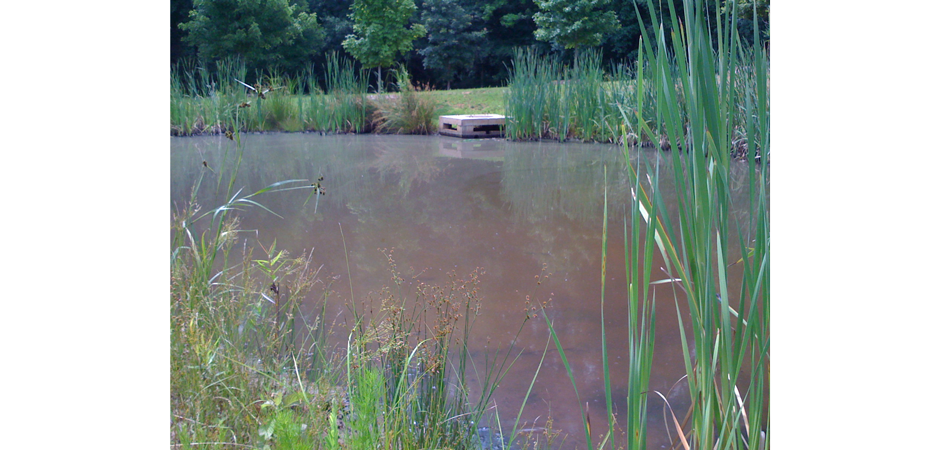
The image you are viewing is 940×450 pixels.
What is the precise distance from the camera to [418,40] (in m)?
16.6

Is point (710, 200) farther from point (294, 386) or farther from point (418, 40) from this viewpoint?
point (418, 40)

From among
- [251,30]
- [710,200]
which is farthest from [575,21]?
[710,200]

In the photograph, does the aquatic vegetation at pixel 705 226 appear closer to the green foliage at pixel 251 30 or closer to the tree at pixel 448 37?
the green foliage at pixel 251 30

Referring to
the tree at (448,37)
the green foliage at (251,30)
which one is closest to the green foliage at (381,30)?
the tree at (448,37)

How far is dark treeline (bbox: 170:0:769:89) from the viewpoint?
13422 mm

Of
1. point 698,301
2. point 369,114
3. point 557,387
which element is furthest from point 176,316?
point 369,114

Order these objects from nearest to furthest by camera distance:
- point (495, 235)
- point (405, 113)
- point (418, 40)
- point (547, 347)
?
point (547, 347) < point (495, 235) < point (405, 113) < point (418, 40)

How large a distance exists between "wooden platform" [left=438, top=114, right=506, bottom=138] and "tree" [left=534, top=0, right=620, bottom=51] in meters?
6.09

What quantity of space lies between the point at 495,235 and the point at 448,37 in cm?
1298

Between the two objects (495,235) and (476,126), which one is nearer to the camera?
(495,235)

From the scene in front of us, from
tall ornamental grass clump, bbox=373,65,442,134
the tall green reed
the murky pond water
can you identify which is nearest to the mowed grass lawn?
tall ornamental grass clump, bbox=373,65,442,134

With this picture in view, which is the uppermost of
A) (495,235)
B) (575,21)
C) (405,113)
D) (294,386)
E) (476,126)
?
(575,21)

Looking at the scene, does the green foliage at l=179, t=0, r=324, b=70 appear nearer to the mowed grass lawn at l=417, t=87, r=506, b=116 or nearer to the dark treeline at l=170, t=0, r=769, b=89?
the dark treeline at l=170, t=0, r=769, b=89
